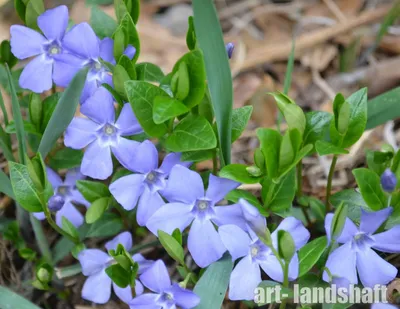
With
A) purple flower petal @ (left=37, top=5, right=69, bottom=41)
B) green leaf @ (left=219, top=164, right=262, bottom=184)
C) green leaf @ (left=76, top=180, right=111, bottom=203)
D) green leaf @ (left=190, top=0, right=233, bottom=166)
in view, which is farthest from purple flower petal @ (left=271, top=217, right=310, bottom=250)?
purple flower petal @ (left=37, top=5, right=69, bottom=41)

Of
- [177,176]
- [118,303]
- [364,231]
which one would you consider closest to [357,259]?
[364,231]

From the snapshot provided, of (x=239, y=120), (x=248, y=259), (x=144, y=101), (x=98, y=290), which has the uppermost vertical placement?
(x=144, y=101)

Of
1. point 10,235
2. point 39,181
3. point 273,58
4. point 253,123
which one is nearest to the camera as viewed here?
point 39,181

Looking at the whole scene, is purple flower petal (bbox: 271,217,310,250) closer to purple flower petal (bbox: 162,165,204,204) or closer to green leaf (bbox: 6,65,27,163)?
purple flower petal (bbox: 162,165,204,204)

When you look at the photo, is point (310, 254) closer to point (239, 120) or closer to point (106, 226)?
point (239, 120)

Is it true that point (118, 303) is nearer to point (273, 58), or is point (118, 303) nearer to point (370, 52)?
point (273, 58)

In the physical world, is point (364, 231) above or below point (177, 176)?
below

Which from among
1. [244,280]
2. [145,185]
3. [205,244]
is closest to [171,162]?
[145,185]
